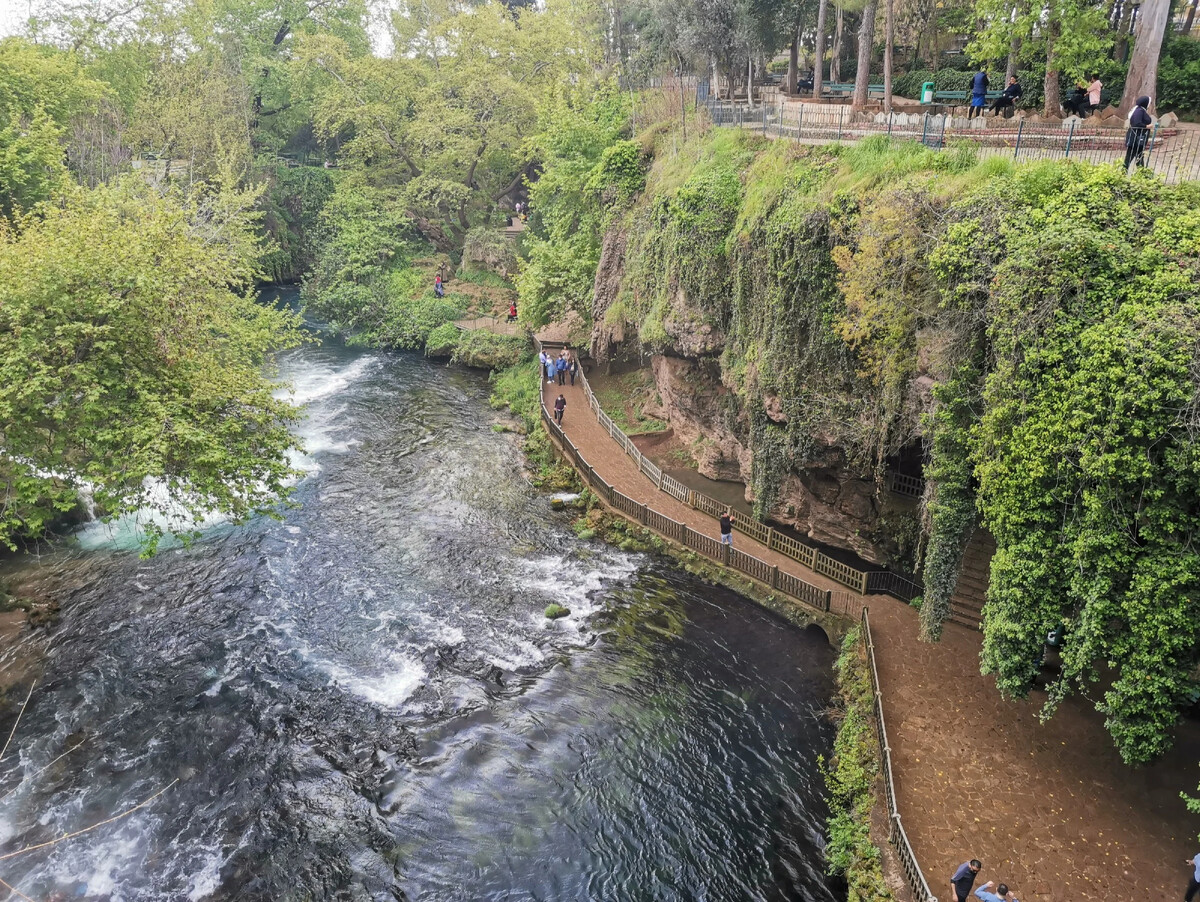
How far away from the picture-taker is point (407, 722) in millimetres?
16531

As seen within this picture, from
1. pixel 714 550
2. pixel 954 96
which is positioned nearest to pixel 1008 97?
pixel 954 96

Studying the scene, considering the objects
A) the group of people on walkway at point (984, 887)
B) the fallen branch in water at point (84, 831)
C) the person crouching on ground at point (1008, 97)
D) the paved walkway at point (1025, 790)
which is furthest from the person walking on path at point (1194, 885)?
the person crouching on ground at point (1008, 97)

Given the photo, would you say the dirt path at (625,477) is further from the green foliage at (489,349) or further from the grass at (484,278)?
the grass at (484,278)

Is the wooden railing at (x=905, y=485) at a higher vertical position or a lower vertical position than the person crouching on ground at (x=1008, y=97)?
lower

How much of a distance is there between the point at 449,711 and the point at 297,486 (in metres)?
13.4

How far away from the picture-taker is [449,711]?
55.2 feet

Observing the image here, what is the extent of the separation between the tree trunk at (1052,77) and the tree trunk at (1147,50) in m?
1.95

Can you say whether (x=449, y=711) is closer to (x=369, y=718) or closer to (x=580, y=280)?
(x=369, y=718)

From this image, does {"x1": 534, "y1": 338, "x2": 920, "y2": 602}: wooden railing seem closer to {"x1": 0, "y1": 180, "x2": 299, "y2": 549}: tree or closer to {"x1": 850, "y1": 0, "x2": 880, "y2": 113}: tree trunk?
{"x1": 0, "y1": 180, "x2": 299, "y2": 549}: tree

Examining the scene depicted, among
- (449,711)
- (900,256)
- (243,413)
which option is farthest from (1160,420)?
(243,413)

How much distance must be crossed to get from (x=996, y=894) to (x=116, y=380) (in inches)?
761

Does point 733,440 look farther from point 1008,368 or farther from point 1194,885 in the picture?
point 1194,885

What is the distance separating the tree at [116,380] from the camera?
53.2 feet

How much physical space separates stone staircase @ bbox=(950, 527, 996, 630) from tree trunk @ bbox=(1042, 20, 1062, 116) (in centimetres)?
1386
